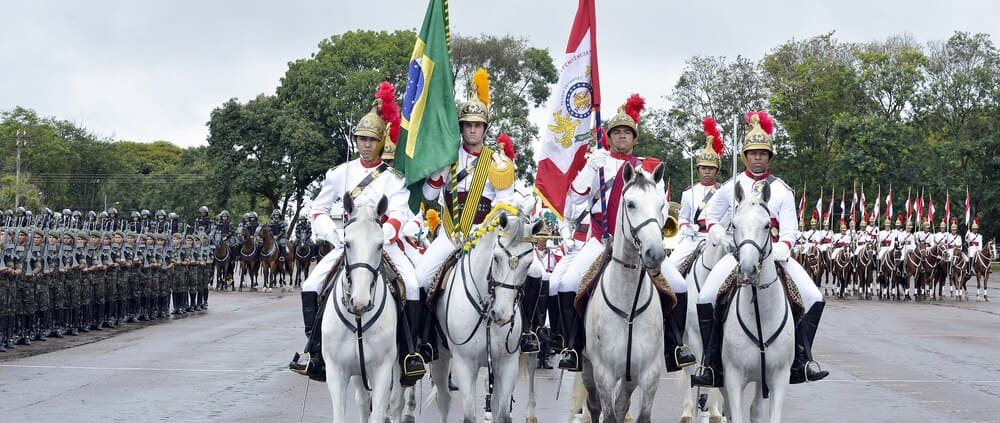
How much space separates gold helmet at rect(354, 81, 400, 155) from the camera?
34.8 feet

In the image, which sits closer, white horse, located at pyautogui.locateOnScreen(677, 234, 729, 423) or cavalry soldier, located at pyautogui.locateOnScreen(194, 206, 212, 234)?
white horse, located at pyautogui.locateOnScreen(677, 234, 729, 423)

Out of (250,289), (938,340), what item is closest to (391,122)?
(938,340)

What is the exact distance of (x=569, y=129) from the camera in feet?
36.4


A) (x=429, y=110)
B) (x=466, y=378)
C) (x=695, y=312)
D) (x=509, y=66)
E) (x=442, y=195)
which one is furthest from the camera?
(x=509, y=66)

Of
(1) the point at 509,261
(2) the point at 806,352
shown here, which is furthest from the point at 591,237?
(2) the point at 806,352

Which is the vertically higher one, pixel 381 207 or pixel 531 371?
pixel 381 207

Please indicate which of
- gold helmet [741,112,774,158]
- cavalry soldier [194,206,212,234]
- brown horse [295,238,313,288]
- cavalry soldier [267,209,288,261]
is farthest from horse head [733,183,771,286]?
brown horse [295,238,313,288]

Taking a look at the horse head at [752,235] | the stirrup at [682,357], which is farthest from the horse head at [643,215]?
the stirrup at [682,357]

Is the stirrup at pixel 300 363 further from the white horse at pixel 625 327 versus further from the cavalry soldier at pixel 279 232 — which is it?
the cavalry soldier at pixel 279 232

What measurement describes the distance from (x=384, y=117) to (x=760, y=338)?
4.01 metres

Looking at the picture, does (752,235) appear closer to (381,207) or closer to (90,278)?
(381,207)

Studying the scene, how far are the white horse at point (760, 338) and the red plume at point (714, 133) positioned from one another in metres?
4.39

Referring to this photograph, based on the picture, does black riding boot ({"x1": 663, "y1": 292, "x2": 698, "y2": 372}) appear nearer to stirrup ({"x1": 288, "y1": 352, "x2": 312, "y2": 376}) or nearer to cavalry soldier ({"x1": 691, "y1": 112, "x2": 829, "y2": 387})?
cavalry soldier ({"x1": 691, "y1": 112, "x2": 829, "y2": 387})

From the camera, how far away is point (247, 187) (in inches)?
2464
